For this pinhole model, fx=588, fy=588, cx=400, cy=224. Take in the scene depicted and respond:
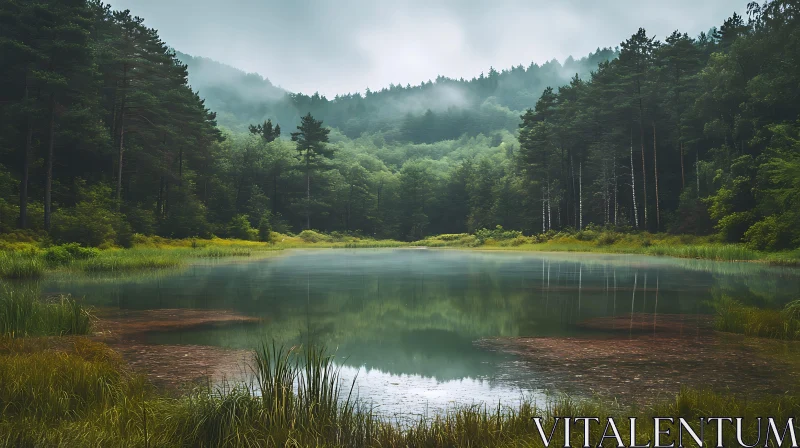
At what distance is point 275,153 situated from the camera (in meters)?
82.4

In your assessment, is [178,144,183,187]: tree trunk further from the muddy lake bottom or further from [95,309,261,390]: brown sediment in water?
the muddy lake bottom

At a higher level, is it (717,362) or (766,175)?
(766,175)

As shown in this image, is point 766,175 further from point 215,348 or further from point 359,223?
point 359,223

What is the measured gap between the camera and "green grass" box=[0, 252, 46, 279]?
18883 mm

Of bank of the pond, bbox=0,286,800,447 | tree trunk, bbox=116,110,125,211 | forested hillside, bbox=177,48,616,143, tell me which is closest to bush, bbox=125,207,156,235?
tree trunk, bbox=116,110,125,211

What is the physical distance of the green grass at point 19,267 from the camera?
18.9 meters

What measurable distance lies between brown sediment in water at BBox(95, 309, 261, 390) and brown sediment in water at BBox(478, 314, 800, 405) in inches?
164

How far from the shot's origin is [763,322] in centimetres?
1028

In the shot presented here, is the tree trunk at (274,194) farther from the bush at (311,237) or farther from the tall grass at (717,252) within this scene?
the tall grass at (717,252)

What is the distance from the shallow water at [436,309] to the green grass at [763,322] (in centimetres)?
63

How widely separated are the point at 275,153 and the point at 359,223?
16.6 meters

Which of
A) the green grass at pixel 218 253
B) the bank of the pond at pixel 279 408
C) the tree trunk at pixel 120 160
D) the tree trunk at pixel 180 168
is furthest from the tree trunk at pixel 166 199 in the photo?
the bank of the pond at pixel 279 408

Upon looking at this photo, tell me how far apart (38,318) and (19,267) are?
38.4 ft

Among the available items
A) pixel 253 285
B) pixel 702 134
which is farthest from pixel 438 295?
pixel 702 134
